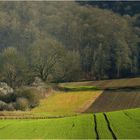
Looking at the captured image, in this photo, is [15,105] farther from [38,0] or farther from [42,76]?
[38,0]

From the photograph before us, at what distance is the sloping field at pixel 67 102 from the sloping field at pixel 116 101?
1.42 metres

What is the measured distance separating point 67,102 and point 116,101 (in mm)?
9206

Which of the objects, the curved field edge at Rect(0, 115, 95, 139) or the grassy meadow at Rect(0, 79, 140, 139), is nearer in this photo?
the grassy meadow at Rect(0, 79, 140, 139)

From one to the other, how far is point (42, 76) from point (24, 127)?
225 feet

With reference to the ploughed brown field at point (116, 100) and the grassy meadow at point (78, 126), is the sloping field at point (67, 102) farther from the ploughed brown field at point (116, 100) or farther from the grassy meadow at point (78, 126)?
the ploughed brown field at point (116, 100)

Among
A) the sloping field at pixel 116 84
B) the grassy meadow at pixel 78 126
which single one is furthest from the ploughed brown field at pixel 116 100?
the sloping field at pixel 116 84

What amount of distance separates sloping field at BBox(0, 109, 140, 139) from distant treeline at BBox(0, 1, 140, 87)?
55.9m

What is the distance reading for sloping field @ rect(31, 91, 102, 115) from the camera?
220 feet

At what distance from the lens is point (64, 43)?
152 metres

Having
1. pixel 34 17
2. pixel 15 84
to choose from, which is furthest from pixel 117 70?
pixel 34 17

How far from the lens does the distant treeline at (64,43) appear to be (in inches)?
4454

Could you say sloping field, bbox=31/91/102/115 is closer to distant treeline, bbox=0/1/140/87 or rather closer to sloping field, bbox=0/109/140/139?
sloping field, bbox=0/109/140/139

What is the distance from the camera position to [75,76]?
12638cm

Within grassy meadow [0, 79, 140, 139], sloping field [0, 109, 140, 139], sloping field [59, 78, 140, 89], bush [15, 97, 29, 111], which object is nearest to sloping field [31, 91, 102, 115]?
grassy meadow [0, 79, 140, 139]
